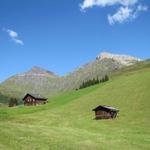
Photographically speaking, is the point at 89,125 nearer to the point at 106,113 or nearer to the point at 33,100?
the point at 106,113

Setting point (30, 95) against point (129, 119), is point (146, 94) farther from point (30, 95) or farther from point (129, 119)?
point (30, 95)

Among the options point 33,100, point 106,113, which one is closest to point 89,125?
point 106,113

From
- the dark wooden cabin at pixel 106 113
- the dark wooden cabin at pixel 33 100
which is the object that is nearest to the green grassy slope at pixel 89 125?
the dark wooden cabin at pixel 106 113

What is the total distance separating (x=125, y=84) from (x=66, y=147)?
10094cm

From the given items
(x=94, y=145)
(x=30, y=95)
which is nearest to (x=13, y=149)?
(x=94, y=145)

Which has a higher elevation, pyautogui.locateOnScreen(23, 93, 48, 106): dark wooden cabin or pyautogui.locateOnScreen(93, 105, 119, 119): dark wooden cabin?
pyautogui.locateOnScreen(23, 93, 48, 106): dark wooden cabin

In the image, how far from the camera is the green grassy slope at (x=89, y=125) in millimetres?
40750

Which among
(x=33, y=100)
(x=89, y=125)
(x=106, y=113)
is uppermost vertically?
(x=33, y=100)

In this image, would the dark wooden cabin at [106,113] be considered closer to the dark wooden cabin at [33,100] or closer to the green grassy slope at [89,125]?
the green grassy slope at [89,125]

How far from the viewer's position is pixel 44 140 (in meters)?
41.3

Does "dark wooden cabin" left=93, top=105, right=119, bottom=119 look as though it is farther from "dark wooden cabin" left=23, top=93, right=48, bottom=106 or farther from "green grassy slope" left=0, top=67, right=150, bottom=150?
"dark wooden cabin" left=23, top=93, right=48, bottom=106

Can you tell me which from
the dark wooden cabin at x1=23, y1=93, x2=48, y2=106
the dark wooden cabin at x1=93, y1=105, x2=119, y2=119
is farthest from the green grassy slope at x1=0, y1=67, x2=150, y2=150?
the dark wooden cabin at x1=23, y1=93, x2=48, y2=106

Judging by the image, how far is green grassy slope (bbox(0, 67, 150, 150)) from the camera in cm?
4075

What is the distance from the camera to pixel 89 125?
76.5 m
